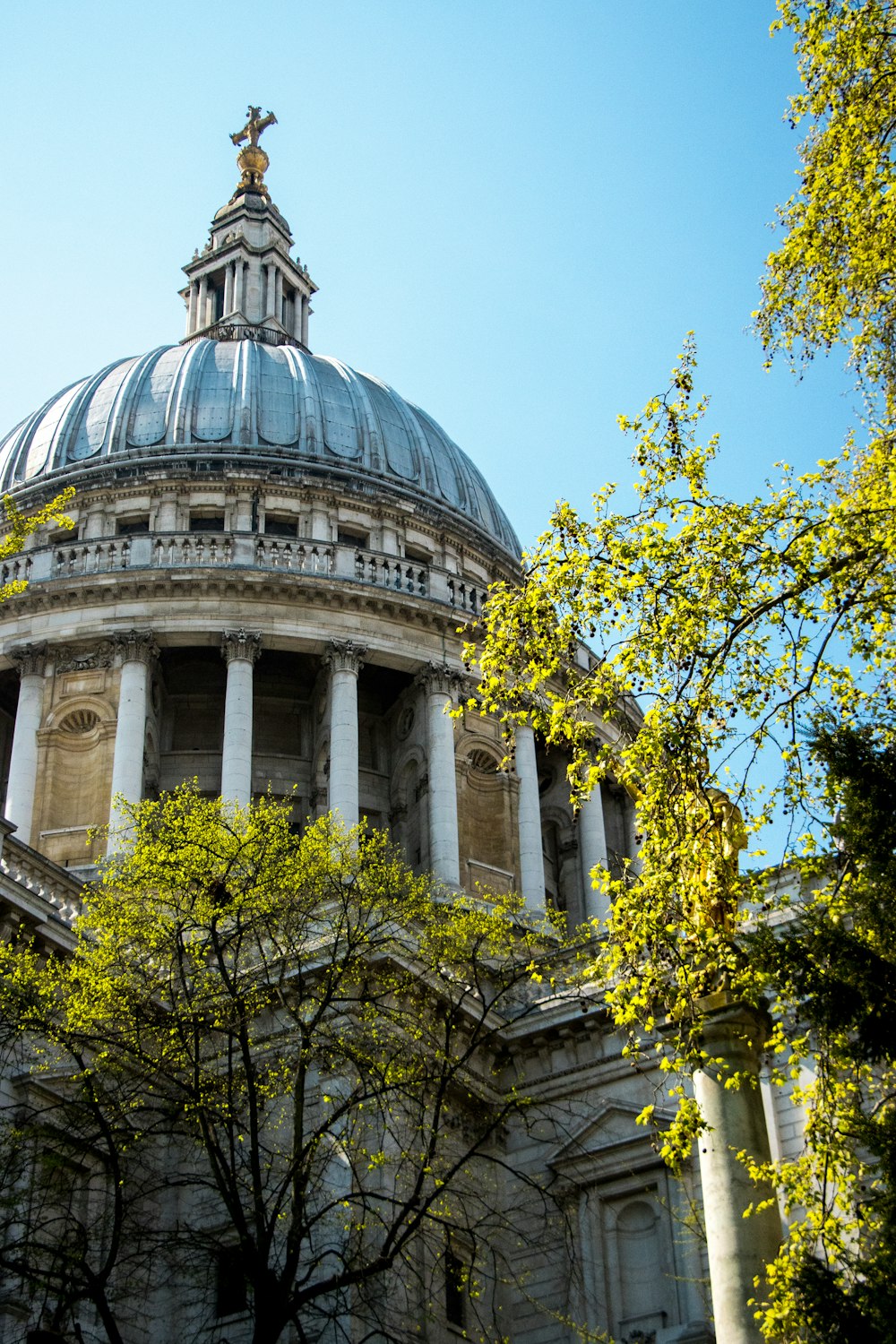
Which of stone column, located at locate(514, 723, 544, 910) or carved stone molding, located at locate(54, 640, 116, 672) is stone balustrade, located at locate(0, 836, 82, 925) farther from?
stone column, located at locate(514, 723, 544, 910)

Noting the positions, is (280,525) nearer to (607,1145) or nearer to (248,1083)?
(607,1145)

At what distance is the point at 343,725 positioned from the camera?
43.2 meters

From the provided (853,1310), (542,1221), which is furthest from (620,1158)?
(853,1310)

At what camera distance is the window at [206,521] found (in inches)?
1948

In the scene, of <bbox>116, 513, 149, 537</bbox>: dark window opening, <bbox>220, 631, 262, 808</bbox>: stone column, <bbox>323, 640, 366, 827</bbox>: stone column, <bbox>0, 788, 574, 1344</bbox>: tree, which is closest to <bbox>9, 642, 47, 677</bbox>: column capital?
<bbox>220, 631, 262, 808</bbox>: stone column

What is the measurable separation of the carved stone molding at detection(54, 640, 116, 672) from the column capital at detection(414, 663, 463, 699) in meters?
7.91

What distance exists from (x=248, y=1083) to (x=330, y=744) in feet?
83.3

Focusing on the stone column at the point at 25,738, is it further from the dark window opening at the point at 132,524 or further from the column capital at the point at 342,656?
the column capital at the point at 342,656

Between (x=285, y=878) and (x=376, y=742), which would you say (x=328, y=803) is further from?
(x=285, y=878)

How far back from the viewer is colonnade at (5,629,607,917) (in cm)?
4156

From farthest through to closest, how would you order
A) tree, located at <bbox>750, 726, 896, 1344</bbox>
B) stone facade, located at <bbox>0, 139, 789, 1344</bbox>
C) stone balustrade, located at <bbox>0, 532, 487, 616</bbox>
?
1. stone balustrade, located at <bbox>0, 532, 487, 616</bbox>
2. stone facade, located at <bbox>0, 139, 789, 1344</bbox>
3. tree, located at <bbox>750, 726, 896, 1344</bbox>

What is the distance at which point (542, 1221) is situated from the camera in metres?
27.5

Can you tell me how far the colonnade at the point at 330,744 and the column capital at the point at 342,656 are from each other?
0.07 ft

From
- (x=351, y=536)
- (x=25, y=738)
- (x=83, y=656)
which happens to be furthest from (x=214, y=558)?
(x=25, y=738)
